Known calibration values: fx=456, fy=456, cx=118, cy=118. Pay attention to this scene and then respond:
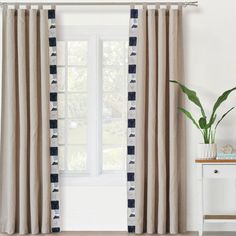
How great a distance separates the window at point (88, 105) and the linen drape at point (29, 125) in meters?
0.20

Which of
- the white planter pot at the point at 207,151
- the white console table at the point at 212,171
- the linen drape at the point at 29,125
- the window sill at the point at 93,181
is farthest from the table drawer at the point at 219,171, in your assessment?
the linen drape at the point at 29,125

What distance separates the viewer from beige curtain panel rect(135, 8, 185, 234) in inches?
167

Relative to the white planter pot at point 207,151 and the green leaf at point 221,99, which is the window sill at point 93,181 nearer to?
the white planter pot at point 207,151

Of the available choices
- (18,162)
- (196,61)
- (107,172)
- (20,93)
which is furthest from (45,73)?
(196,61)

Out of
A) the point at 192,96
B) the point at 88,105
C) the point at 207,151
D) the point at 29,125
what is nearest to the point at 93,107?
the point at 88,105

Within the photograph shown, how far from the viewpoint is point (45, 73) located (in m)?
4.29

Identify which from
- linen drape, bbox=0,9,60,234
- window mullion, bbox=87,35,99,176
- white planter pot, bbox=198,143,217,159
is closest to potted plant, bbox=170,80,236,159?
white planter pot, bbox=198,143,217,159

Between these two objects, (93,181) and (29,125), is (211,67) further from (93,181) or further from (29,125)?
(29,125)

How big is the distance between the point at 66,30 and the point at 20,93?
0.77m

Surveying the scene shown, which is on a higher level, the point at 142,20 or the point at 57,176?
the point at 142,20

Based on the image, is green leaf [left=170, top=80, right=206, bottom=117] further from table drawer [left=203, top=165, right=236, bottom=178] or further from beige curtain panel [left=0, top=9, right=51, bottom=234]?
beige curtain panel [left=0, top=9, right=51, bottom=234]

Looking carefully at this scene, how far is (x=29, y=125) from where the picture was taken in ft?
14.2

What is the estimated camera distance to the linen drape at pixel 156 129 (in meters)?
4.25

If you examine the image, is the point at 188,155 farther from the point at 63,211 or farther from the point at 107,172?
the point at 63,211
